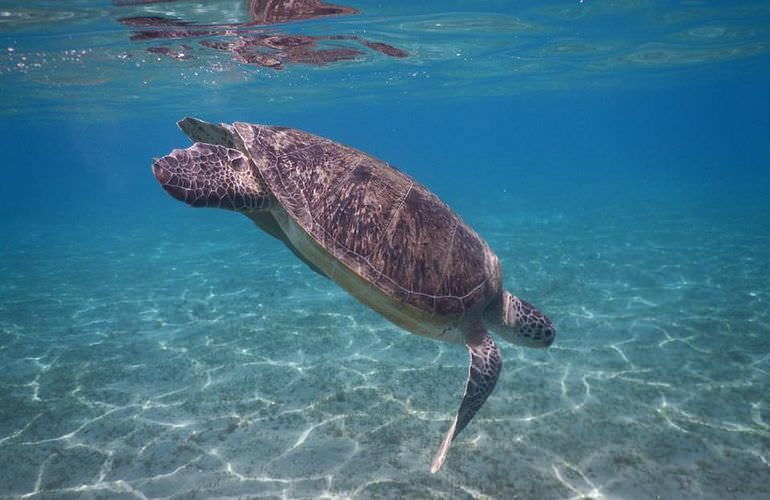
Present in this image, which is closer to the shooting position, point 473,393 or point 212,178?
point 212,178

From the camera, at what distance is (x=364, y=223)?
5.26m

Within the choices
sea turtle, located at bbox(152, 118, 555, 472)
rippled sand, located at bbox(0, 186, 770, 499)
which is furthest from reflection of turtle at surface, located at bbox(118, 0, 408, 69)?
sea turtle, located at bbox(152, 118, 555, 472)

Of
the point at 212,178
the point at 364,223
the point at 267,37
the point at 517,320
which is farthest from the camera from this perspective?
the point at 267,37

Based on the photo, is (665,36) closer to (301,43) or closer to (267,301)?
(301,43)

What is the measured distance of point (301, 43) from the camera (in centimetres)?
2036

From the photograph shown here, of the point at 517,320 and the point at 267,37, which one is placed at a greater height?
the point at 267,37

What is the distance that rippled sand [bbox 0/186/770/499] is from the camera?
573cm

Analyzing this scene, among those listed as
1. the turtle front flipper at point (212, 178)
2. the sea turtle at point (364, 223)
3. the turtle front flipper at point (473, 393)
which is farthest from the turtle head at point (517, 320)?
the turtle front flipper at point (212, 178)

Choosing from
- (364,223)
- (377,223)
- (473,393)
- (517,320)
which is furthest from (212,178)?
(517,320)

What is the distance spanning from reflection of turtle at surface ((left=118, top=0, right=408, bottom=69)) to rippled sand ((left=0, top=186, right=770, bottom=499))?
8.88 m

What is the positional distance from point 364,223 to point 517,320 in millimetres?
2596

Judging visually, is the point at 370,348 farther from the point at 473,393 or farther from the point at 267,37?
the point at 267,37

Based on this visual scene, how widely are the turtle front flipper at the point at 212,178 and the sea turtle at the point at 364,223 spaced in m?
0.01

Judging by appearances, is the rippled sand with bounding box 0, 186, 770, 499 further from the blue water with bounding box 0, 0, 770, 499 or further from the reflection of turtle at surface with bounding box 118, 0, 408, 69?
the reflection of turtle at surface with bounding box 118, 0, 408, 69
